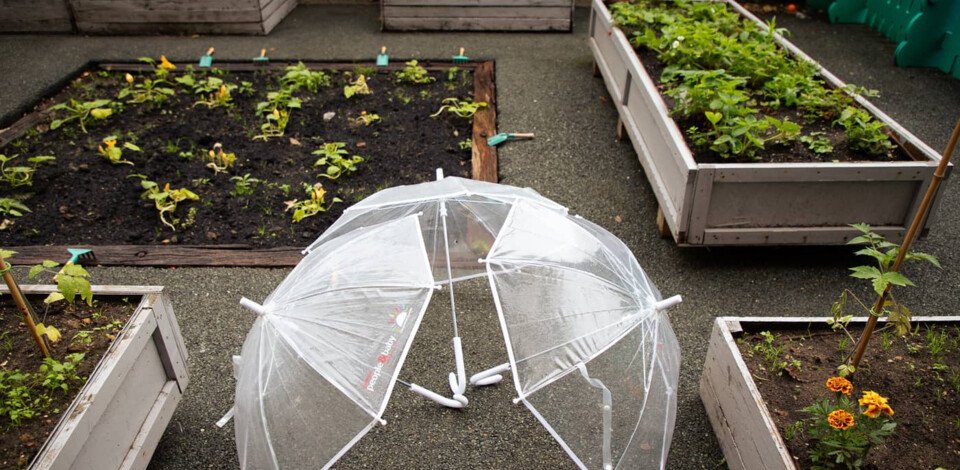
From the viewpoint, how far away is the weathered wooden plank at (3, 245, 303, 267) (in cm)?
330

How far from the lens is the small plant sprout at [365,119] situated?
Answer: 4.51 metres

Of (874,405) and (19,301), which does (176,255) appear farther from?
(874,405)

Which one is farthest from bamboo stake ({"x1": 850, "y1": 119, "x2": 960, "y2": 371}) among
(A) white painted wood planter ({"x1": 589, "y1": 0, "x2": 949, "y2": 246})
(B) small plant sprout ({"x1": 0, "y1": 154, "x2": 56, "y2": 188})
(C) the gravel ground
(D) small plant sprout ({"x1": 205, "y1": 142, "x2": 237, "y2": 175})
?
(B) small plant sprout ({"x1": 0, "y1": 154, "x2": 56, "y2": 188})

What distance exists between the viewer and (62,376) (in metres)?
2.06

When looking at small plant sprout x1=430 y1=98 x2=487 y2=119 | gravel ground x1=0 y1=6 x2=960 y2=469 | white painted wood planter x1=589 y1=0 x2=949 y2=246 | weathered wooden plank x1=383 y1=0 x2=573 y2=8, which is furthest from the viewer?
weathered wooden plank x1=383 y1=0 x2=573 y2=8

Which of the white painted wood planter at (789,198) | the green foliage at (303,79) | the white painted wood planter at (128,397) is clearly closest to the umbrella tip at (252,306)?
the white painted wood planter at (128,397)

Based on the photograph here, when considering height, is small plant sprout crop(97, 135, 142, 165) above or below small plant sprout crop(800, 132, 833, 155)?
below

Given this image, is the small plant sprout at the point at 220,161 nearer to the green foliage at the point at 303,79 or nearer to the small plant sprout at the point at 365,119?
the small plant sprout at the point at 365,119

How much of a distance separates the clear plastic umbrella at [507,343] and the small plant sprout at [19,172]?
102 inches

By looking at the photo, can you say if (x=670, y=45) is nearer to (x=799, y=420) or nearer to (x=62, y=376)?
(x=799, y=420)

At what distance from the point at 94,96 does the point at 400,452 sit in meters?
3.81

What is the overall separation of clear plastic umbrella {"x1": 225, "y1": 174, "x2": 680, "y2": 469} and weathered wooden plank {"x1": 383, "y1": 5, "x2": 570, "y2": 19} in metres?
4.23

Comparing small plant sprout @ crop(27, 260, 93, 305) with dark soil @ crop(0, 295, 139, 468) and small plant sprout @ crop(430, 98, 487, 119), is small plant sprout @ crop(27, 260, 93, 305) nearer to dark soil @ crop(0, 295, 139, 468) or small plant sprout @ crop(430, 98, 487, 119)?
dark soil @ crop(0, 295, 139, 468)

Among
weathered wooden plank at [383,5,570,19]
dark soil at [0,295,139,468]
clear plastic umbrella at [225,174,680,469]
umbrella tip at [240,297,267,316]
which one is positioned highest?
umbrella tip at [240,297,267,316]
